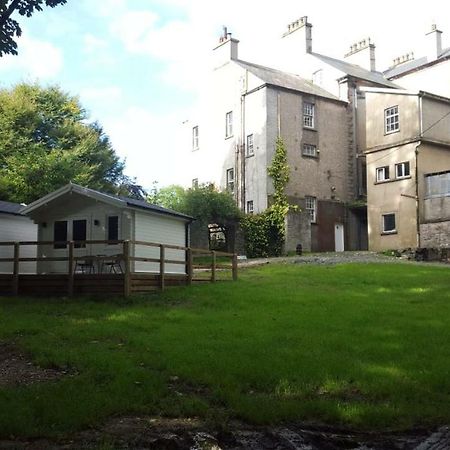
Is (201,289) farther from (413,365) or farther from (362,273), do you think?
(413,365)

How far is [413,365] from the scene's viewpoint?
8914 mm

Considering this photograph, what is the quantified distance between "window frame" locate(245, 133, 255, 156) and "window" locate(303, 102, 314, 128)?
3.48 metres

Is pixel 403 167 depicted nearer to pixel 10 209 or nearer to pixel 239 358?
pixel 10 209

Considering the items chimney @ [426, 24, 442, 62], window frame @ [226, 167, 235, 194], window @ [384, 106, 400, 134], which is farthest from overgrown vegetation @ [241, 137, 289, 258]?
chimney @ [426, 24, 442, 62]

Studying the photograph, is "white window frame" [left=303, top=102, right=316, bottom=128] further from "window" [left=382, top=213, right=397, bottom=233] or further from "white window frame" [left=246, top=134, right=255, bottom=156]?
"window" [left=382, top=213, right=397, bottom=233]

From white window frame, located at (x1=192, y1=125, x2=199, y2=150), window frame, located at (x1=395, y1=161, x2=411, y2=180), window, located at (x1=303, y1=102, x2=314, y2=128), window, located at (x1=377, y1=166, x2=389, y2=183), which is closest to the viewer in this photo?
window frame, located at (x1=395, y1=161, x2=411, y2=180)

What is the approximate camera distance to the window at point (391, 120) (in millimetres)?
33344

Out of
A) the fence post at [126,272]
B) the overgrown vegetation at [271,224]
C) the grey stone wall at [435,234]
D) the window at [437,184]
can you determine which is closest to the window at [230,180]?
the overgrown vegetation at [271,224]

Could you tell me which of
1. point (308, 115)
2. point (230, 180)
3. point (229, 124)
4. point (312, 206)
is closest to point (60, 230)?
point (230, 180)

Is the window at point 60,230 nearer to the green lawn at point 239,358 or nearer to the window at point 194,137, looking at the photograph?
the green lawn at point 239,358

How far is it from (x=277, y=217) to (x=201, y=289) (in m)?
17.8

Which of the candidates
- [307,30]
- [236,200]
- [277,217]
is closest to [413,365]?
[277,217]

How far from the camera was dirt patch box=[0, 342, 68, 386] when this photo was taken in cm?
845

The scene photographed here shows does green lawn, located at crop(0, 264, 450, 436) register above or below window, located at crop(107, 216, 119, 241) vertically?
below
